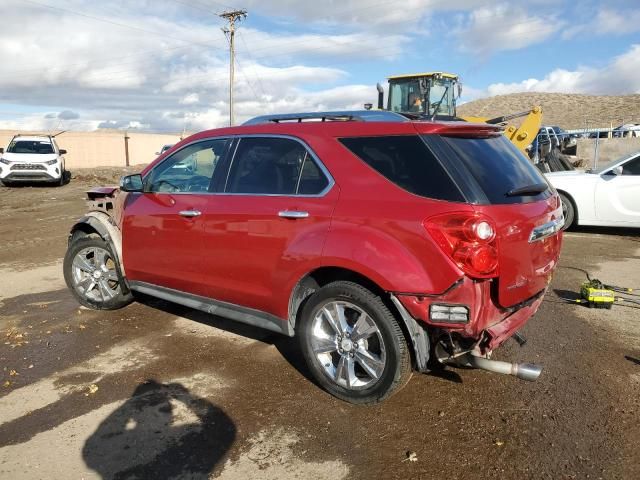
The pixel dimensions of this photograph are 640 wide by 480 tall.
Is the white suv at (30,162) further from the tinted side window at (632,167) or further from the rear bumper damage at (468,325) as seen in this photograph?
the rear bumper damage at (468,325)

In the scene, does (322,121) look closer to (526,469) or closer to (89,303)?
(526,469)

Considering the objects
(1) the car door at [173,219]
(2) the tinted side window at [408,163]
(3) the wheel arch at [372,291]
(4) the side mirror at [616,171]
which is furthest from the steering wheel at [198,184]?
(4) the side mirror at [616,171]

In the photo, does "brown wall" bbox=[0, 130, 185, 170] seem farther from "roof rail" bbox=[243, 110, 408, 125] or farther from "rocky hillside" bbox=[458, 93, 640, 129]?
"rocky hillside" bbox=[458, 93, 640, 129]

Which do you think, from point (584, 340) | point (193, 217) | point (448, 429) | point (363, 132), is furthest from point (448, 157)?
point (584, 340)

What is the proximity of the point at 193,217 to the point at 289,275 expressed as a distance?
1.12 meters

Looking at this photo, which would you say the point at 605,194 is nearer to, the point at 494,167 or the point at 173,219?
the point at 494,167

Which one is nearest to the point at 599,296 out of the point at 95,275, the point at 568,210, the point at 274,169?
the point at 274,169

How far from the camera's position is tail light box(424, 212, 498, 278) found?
121 inches

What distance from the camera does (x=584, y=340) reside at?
4.71 metres

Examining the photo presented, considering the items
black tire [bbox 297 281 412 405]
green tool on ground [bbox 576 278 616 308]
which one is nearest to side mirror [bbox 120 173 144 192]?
black tire [bbox 297 281 412 405]

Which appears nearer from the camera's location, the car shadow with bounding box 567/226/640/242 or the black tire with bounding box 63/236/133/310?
the black tire with bounding box 63/236/133/310

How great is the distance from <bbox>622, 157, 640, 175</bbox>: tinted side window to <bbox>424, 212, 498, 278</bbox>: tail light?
25.0 feet

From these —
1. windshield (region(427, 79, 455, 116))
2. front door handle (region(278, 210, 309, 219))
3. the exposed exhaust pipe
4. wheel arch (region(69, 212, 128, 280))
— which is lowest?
the exposed exhaust pipe

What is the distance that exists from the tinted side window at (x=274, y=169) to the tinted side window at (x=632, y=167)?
7683 mm
